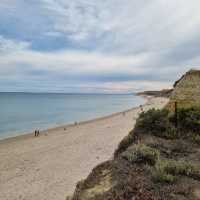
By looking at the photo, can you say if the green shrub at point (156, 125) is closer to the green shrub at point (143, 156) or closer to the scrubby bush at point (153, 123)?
the scrubby bush at point (153, 123)

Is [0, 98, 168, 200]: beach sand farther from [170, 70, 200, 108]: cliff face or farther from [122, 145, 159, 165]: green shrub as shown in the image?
[170, 70, 200, 108]: cliff face

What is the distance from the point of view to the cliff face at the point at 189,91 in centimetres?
1080

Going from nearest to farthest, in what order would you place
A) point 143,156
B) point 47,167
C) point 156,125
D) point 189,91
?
1. point 143,156
2. point 156,125
3. point 47,167
4. point 189,91

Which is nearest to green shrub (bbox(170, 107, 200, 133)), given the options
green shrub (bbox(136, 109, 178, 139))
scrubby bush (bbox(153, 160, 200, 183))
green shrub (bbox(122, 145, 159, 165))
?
green shrub (bbox(136, 109, 178, 139))

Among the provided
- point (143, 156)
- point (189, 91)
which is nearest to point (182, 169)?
point (143, 156)

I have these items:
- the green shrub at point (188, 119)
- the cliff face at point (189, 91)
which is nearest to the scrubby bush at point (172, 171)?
the green shrub at point (188, 119)

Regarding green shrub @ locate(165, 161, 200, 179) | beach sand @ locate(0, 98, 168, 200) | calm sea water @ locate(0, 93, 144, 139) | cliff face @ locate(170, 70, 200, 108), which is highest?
cliff face @ locate(170, 70, 200, 108)

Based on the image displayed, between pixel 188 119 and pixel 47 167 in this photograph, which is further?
pixel 47 167

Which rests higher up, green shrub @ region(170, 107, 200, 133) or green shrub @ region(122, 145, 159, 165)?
green shrub @ region(170, 107, 200, 133)

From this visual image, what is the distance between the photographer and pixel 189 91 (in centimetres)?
1127

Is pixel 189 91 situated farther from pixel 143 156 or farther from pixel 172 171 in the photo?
pixel 172 171

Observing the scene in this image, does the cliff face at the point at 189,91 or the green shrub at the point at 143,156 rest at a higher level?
the cliff face at the point at 189,91

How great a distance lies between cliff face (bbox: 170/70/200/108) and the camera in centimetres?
1080

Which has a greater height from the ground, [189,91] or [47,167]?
[189,91]
